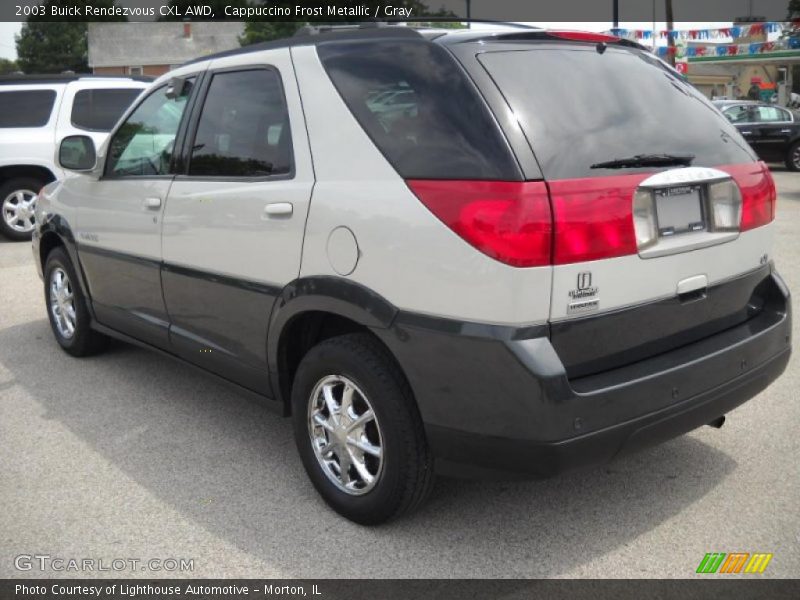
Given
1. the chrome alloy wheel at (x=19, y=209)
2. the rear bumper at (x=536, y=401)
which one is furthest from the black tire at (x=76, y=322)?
the chrome alloy wheel at (x=19, y=209)

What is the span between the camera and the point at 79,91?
11.1 meters

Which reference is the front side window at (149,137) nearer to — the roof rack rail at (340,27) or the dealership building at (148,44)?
the roof rack rail at (340,27)

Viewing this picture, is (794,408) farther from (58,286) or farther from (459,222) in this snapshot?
(58,286)

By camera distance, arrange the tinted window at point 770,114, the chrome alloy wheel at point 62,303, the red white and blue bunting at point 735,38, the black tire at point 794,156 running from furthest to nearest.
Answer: the red white and blue bunting at point 735,38, the tinted window at point 770,114, the black tire at point 794,156, the chrome alloy wheel at point 62,303

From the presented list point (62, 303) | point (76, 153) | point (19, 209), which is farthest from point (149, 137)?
point (19, 209)

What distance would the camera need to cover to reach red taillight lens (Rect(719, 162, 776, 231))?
3.20 meters

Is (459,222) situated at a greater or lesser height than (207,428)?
greater

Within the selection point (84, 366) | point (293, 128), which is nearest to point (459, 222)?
point (293, 128)

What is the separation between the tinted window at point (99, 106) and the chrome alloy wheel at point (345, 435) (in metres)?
8.88

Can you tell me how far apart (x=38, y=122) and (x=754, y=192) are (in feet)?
32.5

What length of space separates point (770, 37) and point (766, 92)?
6.64m

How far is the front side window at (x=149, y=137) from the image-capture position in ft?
13.9

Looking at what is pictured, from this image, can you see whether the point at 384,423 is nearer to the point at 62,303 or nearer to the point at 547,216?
the point at 547,216

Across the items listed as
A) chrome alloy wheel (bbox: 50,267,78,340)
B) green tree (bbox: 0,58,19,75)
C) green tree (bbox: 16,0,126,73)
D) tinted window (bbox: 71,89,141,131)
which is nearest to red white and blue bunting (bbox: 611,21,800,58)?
tinted window (bbox: 71,89,141,131)
